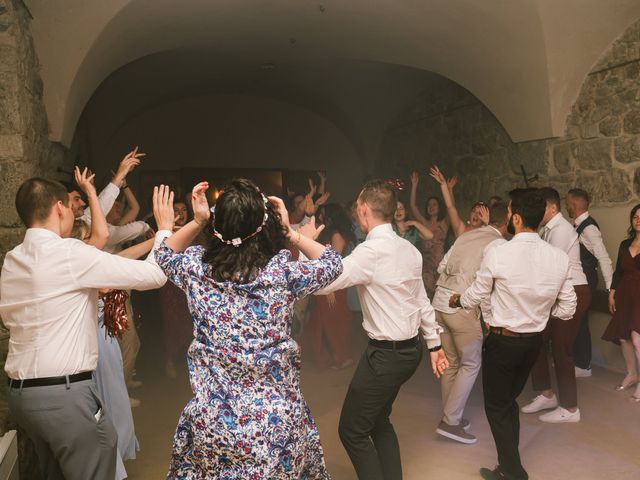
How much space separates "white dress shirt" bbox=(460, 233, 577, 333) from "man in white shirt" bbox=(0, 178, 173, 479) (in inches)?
61.2

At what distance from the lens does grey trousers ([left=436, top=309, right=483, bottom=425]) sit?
3.38 m

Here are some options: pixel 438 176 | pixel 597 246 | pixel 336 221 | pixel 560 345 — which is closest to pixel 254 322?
pixel 438 176

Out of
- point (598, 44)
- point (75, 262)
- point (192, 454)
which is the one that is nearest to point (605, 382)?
point (598, 44)

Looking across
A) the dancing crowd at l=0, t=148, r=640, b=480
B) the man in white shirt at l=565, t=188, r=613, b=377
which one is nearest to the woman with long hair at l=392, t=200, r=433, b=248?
the dancing crowd at l=0, t=148, r=640, b=480

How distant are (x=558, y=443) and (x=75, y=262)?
2.90 m

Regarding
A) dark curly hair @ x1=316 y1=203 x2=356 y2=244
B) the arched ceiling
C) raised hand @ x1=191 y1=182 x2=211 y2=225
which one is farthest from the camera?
dark curly hair @ x1=316 y1=203 x2=356 y2=244

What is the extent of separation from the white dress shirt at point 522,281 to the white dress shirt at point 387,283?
45 centimetres

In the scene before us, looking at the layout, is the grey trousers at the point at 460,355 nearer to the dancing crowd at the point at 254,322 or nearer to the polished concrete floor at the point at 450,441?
the dancing crowd at the point at 254,322

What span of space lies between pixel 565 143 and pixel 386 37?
189cm

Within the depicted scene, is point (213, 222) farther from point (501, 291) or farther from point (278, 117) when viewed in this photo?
point (278, 117)

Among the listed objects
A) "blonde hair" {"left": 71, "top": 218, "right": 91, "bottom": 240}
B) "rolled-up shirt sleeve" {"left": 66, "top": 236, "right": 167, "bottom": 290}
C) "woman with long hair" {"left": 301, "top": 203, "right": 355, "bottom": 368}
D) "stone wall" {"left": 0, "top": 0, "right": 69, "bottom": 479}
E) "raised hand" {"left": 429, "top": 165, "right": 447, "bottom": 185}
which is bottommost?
"woman with long hair" {"left": 301, "top": 203, "right": 355, "bottom": 368}

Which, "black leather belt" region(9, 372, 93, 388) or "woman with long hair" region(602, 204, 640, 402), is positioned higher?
"black leather belt" region(9, 372, 93, 388)

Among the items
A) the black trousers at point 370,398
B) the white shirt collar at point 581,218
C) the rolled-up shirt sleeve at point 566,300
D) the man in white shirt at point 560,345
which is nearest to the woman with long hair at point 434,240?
the white shirt collar at point 581,218

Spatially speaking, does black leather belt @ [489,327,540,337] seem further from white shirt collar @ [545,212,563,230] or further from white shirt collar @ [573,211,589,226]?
white shirt collar @ [573,211,589,226]
